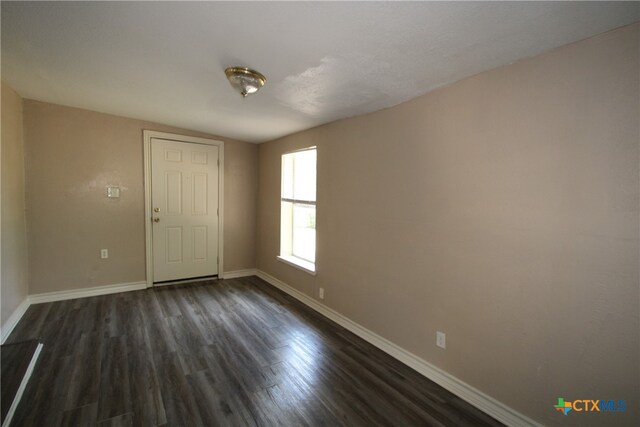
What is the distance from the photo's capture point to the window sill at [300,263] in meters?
3.46

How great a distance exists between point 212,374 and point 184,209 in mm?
2666

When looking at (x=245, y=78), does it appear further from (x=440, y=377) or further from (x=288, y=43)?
(x=440, y=377)

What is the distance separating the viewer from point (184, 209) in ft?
13.5

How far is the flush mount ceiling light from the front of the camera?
190 cm

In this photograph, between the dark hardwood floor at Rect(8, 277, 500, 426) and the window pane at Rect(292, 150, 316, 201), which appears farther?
the window pane at Rect(292, 150, 316, 201)

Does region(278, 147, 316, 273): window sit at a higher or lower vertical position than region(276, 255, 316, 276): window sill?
higher

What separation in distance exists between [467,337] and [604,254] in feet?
3.03

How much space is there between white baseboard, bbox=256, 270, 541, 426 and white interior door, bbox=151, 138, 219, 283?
2.17 m

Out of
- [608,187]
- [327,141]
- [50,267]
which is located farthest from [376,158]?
[50,267]

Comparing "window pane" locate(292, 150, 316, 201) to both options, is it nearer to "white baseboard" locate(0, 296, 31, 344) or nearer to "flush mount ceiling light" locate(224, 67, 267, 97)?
"flush mount ceiling light" locate(224, 67, 267, 97)

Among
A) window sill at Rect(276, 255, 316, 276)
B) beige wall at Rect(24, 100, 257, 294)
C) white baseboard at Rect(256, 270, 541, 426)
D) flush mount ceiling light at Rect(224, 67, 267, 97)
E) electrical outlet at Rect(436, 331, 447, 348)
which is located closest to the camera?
white baseboard at Rect(256, 270, 541, 426)

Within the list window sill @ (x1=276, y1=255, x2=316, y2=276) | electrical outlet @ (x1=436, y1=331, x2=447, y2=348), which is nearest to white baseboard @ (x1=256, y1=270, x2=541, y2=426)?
electrical outlet @ (x1=436, y1=331, x2=447, y2=348)

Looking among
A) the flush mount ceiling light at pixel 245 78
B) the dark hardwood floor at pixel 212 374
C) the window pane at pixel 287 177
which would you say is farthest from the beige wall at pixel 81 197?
the flush mount ceiling light at pixel 245 78

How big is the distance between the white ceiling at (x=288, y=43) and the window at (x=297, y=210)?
4.40ft
